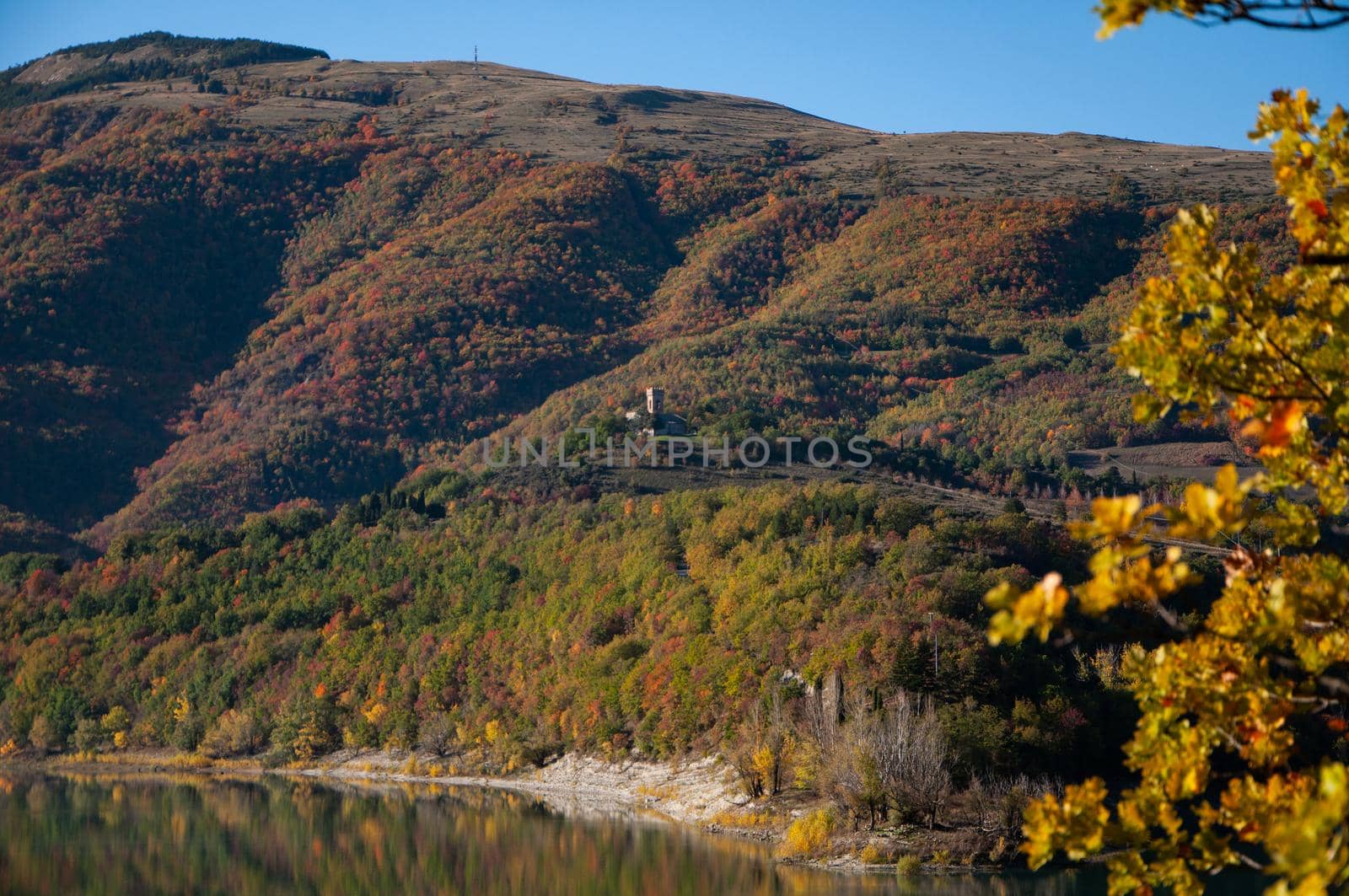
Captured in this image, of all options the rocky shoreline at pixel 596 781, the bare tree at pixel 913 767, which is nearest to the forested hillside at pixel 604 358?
the rocky shoreline at pixel 596 781

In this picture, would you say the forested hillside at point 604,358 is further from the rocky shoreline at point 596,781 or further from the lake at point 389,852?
the lake at point 389,852

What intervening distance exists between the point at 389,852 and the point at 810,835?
13.2 meters

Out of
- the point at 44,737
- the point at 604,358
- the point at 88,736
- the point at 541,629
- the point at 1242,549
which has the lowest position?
the point at 44,737

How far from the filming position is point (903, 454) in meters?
96.9

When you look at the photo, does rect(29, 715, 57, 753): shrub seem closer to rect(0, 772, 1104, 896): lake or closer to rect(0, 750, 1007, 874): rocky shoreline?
rect(0, 750, 1007, 874): rocky shoreline

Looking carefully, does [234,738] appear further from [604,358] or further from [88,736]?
[604,358]

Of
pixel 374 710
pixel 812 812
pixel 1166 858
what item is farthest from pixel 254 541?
pixel 1166 858

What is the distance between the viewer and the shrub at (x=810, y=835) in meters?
42.4

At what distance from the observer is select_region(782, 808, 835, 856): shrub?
42406mm

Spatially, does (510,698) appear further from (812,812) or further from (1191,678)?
(1191,678)

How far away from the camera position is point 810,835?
4291 cm

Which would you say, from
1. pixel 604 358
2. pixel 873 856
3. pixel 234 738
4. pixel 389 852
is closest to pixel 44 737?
pixel 234 738

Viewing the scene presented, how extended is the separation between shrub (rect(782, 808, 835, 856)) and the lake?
92 cm

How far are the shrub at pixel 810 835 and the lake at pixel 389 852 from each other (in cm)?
92
